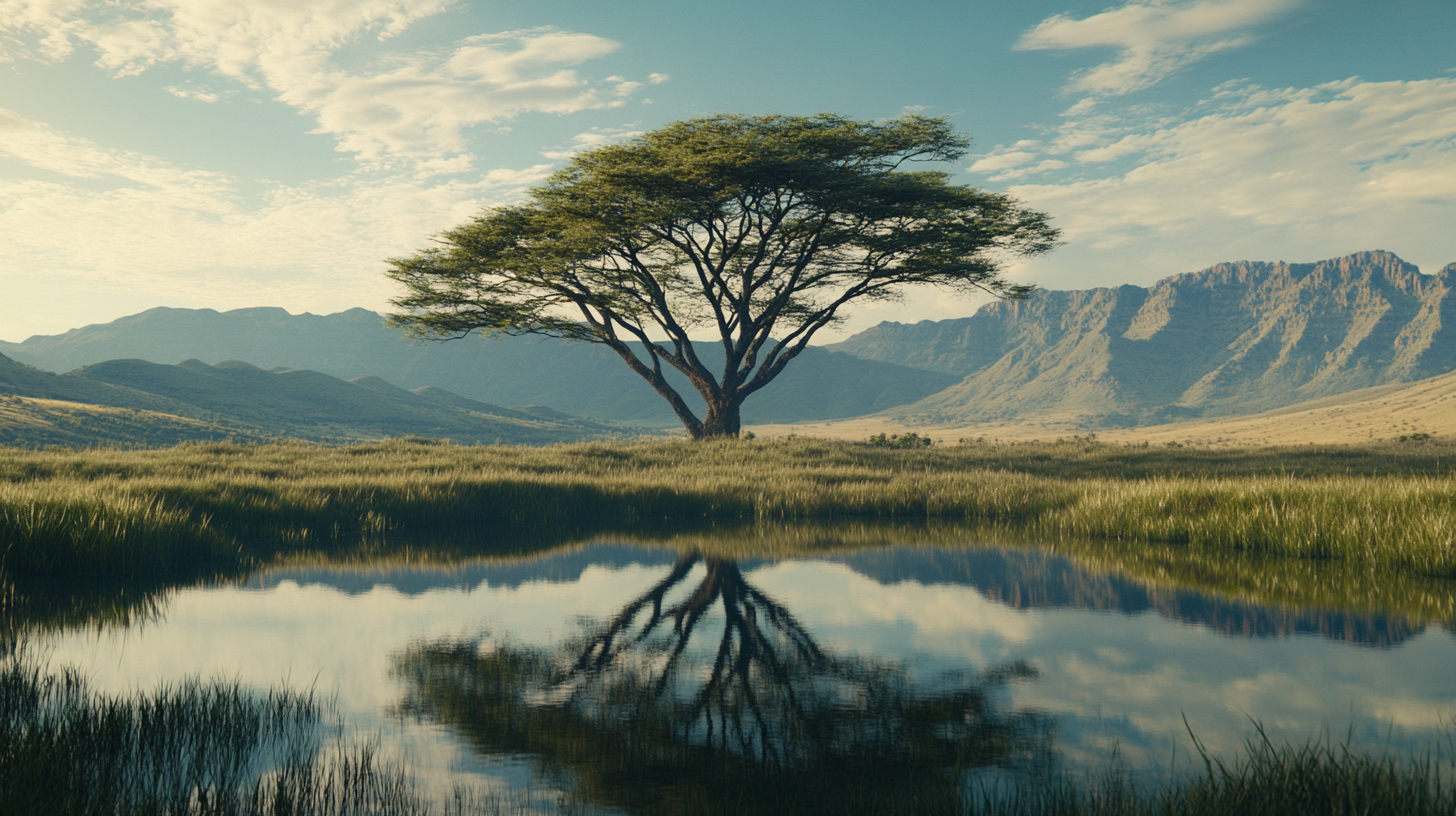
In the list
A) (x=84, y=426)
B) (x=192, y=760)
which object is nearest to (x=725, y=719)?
(x=192, y=760)

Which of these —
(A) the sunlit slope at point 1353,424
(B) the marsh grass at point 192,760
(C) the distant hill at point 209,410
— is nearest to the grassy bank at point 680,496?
(B) the marsh grass at point 192,760

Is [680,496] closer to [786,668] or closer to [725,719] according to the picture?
[786,668]

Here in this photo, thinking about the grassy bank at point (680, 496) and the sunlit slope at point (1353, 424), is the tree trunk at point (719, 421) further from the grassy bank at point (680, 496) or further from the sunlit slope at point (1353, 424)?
the sunlit slope at point (1353, 424)

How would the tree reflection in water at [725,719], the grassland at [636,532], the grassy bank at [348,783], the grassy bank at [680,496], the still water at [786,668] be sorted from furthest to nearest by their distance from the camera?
the grassy bank at [680,496]
the still water at [786,668]
the tree reflection in water at [725,719]
the grassland at [636,532]
the grassy bank at [348,783]

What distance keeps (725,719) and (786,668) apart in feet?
4.57

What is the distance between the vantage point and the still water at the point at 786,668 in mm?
5094

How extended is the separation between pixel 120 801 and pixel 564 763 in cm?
224

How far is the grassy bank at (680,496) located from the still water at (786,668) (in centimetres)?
285

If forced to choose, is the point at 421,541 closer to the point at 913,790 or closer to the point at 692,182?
the point at 913,790

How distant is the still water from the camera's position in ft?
16.7

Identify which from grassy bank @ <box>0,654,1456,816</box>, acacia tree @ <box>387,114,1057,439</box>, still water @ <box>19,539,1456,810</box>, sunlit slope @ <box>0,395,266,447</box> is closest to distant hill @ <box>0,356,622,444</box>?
sunlit slope @ <box>0,395,266,447</box>

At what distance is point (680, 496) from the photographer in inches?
749

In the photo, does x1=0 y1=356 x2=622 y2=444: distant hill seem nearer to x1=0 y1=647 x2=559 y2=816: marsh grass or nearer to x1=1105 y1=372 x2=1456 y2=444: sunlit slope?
x1=0 y1=647 x2=559 y2=816: marsh grass

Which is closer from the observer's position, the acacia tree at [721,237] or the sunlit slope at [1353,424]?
the acacia tree at [721,237]
